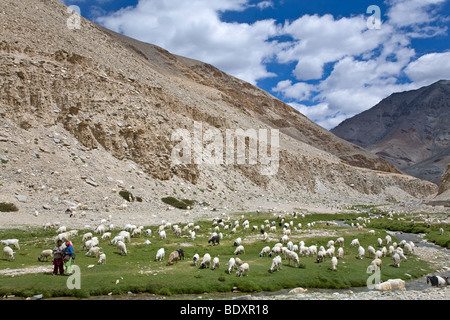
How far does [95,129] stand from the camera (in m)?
44.7

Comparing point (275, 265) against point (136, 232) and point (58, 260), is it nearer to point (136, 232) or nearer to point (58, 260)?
point (58, 260)

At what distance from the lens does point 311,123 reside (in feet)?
468

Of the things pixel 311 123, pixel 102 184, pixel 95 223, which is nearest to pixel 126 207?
pixel 102 184

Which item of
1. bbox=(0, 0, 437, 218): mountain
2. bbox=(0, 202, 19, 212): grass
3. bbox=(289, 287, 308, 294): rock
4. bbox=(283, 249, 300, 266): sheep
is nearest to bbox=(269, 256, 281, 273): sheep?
bbox=(283, 249, 300, 266): sheep

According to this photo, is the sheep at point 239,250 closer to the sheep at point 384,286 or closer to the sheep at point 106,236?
the sheep at point 384,286

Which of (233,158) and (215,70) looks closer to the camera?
(233,158)

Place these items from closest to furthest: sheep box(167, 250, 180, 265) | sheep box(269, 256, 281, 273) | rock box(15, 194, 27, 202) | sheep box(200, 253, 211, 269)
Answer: sheep box(269, 256, 281, 273) < sheep box(200, 253, 211, 269) < sheep box(167, 250, 180, 265) < rock box(15, 194, 27, 202)

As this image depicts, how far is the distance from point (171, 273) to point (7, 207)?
19.4 metres

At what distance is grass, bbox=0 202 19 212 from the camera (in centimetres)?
2764

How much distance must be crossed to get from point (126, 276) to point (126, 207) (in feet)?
68.6

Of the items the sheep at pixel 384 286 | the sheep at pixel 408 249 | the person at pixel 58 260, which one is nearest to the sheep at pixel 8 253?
the person at pixel 58 260

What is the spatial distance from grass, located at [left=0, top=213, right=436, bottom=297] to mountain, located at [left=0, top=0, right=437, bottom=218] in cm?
1272

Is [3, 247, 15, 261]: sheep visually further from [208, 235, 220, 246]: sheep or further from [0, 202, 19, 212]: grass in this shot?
[0, 202, 19, 212]: grass
